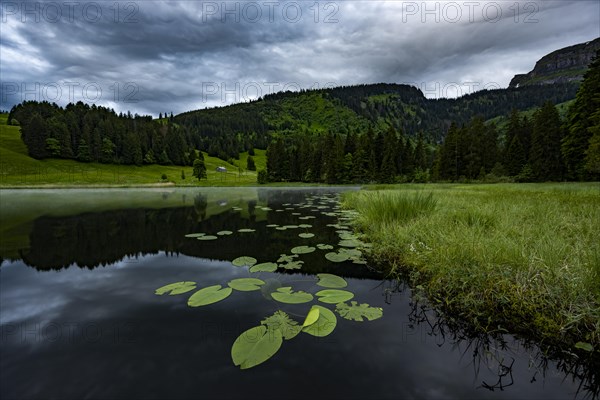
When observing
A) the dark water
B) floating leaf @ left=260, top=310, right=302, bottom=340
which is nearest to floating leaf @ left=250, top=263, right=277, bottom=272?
the dark water

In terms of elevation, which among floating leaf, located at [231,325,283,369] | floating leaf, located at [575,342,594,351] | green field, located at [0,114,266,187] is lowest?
floating leaf, located at [231,325,283,369]

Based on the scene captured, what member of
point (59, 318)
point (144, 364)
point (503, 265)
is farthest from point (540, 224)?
point (59, 318)

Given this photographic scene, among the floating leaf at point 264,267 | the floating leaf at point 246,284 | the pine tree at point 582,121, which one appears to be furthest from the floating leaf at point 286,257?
the pine tree at point 582,121

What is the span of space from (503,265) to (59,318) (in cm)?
624

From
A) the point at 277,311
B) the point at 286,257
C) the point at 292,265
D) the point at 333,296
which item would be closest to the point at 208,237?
the point at 286,257

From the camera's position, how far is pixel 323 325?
3.14 meters

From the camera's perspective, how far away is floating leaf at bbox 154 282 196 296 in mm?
4156

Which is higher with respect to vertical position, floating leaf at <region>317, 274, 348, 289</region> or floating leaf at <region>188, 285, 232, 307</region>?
floating leaf at <region>188, 285, 232, 307</region>

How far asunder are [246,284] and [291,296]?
0.92 meters

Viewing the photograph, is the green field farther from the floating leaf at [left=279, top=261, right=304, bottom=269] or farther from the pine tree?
the floating leaf at [left=279, top=261, right=304, bottom=269]

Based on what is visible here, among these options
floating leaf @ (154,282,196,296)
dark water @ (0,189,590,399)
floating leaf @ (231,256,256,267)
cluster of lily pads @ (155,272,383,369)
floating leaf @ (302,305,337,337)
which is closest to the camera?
dark water @ (0,189,590,399)

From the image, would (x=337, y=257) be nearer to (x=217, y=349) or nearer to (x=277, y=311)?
(x=277, y=311)

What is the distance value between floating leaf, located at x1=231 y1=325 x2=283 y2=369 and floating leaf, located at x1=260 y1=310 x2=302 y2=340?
0.07 metres

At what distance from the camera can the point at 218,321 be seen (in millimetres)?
3307
